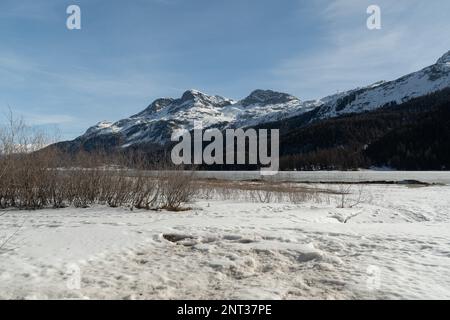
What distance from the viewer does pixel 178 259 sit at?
7.14m

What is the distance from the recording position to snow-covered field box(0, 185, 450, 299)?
541 centimetres

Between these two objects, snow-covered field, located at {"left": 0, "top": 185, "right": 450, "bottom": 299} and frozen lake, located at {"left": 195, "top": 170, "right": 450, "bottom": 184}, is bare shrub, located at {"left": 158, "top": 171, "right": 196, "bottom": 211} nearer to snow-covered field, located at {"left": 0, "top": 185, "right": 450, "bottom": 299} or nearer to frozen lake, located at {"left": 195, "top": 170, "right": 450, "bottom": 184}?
snow-covered field, located at {"left": 0, "top": 185, "right": 450, "bottom": 299}

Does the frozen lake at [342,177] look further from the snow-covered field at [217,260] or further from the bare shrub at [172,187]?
the snow-covered field at [217,260]

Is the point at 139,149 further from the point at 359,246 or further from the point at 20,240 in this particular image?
the point at 359,246

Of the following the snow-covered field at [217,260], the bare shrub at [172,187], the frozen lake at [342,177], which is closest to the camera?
the snow-covered field at [217,260]

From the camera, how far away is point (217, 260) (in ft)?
23.2

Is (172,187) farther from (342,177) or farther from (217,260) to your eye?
(342,177)

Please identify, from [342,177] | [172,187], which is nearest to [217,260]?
[172,187]

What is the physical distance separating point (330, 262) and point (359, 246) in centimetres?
157

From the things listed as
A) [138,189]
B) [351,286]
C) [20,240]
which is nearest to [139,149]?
[138,189]

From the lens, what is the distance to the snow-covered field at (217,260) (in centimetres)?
541

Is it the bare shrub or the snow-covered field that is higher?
the bare shrub

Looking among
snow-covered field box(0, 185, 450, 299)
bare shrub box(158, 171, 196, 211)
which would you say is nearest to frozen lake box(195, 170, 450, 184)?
bare shrub box(158, 171, 196, 211)

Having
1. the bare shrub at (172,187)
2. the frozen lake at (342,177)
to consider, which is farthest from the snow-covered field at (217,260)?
the frozen lake at (342,177)
